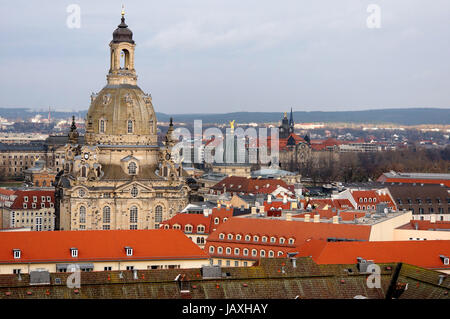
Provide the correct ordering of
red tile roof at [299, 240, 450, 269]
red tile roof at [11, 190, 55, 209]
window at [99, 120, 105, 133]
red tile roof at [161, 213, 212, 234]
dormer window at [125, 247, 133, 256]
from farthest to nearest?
red tile roof at [11, 190, 55, 209] < window at [99, 120, 105, 133] < red tile roof at [161, 213, 212, 234] < dormer window at [125, 247, 133, 256] < red tile roof at [299, 240, 450, 269]

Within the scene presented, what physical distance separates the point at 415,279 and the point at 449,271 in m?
16.2

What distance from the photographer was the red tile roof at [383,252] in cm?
7081

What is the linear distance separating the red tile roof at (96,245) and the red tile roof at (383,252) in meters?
9.00

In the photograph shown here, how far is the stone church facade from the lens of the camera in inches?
4466

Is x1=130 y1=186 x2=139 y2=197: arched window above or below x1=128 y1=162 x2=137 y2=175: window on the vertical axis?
below

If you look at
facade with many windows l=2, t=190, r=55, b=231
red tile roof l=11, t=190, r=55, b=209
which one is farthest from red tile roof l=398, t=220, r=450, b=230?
red tile roof l=11, t=190, r=55, b=209

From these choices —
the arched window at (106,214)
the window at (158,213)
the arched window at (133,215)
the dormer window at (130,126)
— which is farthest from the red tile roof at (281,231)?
the dormer window at (130,126)

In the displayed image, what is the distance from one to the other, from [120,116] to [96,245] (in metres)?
40.9

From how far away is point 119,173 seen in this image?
11525 centimetres

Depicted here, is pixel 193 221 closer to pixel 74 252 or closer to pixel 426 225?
pixel 426 225

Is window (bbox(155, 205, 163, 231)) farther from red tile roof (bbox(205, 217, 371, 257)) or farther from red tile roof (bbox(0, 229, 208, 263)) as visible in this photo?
red tile roof (bbox(0, 229, 208, 263))

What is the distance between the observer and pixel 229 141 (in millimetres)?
197375
